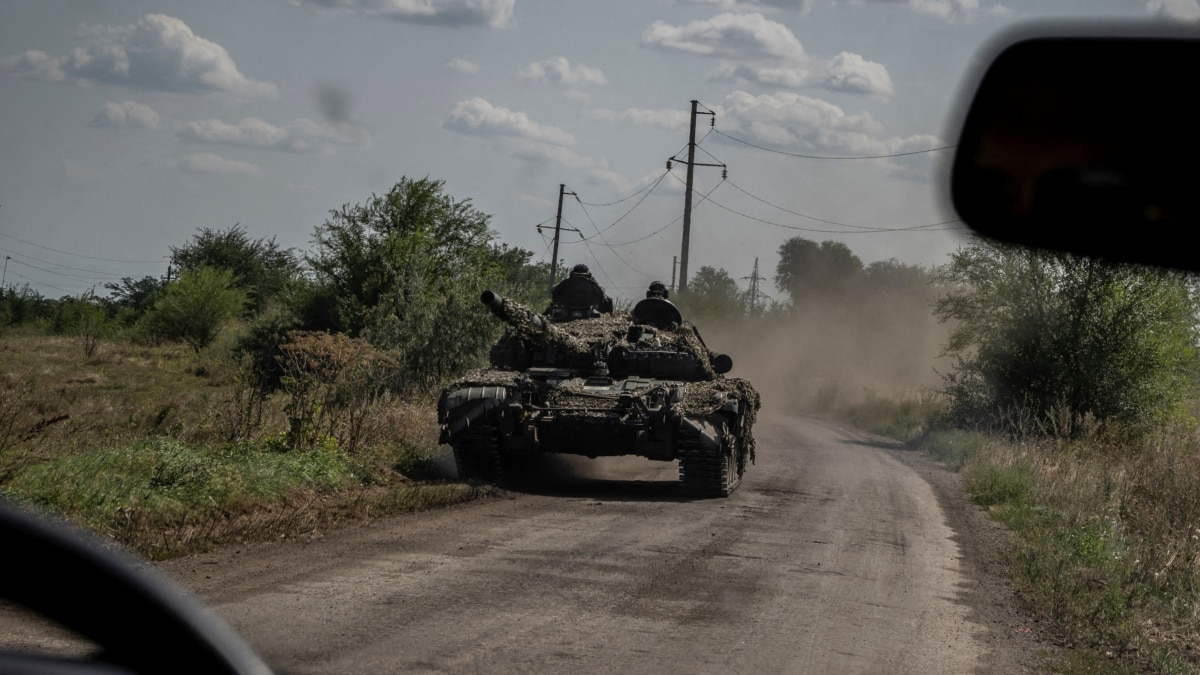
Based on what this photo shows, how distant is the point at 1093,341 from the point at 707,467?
499 inches

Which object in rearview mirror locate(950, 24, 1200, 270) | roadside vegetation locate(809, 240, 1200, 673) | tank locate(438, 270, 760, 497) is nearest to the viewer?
rearview mirror locate(950, 24, 1200, 270)

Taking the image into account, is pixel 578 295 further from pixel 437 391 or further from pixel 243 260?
pixel 243 260

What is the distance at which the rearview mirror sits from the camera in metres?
4.11

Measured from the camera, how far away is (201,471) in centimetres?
1052

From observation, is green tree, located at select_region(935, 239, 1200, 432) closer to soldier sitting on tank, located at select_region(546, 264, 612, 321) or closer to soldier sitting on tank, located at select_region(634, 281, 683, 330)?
soldier sitting on tank, located at select_region(634, 281, 683, 330)

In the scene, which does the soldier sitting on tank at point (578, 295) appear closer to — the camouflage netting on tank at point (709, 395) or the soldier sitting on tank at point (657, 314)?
the soldier sitting on tank at point (657, 314)

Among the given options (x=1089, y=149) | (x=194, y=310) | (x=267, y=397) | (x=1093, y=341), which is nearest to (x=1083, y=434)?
(x=1093, y=341)

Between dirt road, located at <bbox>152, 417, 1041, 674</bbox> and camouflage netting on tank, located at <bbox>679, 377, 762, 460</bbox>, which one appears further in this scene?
camouflage netting on tank, located at <bbox>679, 377, 762, 460</bbox>

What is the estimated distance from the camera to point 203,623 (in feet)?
5.38

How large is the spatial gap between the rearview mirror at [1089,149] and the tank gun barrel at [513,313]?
944 cm

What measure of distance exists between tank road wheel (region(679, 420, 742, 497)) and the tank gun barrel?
229 centimetres

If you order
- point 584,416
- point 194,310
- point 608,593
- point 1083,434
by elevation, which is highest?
point 194,310

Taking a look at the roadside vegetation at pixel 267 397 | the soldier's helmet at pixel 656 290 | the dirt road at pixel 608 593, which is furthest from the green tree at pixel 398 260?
the dirt road at pixel 608 593

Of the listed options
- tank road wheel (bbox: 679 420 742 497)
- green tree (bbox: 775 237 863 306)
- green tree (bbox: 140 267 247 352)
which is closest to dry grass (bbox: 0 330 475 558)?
tank road wheel (bbox: 679 420 742 497)
